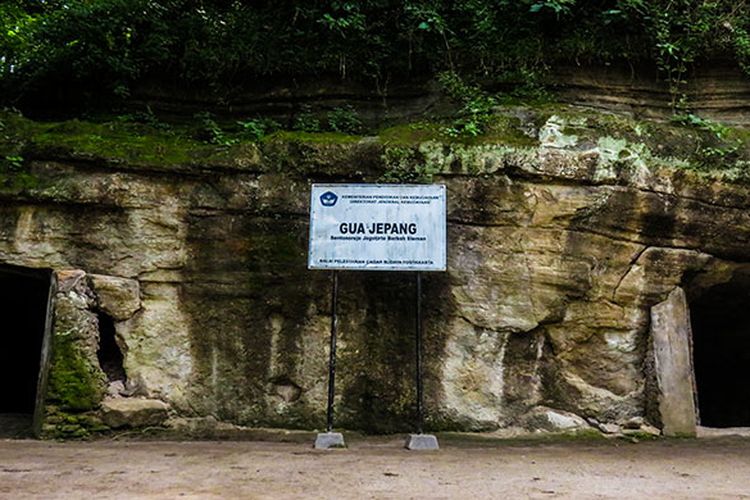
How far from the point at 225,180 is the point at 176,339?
69.1 inches

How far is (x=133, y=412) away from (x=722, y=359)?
8.89 m

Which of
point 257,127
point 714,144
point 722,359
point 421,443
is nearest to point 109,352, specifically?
point 257,127

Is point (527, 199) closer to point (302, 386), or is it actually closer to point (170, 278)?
point (302, 386)

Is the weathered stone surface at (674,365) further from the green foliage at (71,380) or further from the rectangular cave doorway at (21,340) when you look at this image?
the rectangular cave doorway at (21,340)

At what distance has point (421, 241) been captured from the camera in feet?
19.2

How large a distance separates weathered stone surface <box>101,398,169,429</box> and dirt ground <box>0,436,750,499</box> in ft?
1.02

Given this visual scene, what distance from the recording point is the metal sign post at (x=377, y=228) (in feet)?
19.1

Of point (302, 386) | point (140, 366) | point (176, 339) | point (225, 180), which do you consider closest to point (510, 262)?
point (302, 386)

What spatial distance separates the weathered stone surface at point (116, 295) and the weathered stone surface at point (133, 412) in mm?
860

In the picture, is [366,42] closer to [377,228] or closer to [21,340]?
[377,228]

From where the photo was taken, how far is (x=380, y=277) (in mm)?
6465

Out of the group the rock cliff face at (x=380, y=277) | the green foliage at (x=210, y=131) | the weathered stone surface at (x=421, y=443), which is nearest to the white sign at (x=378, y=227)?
the rock cliff face at (x=380, y=277)

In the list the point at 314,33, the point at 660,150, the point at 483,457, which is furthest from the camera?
the point at 314,33

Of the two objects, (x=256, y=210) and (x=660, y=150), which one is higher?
(x=660, y=150)
